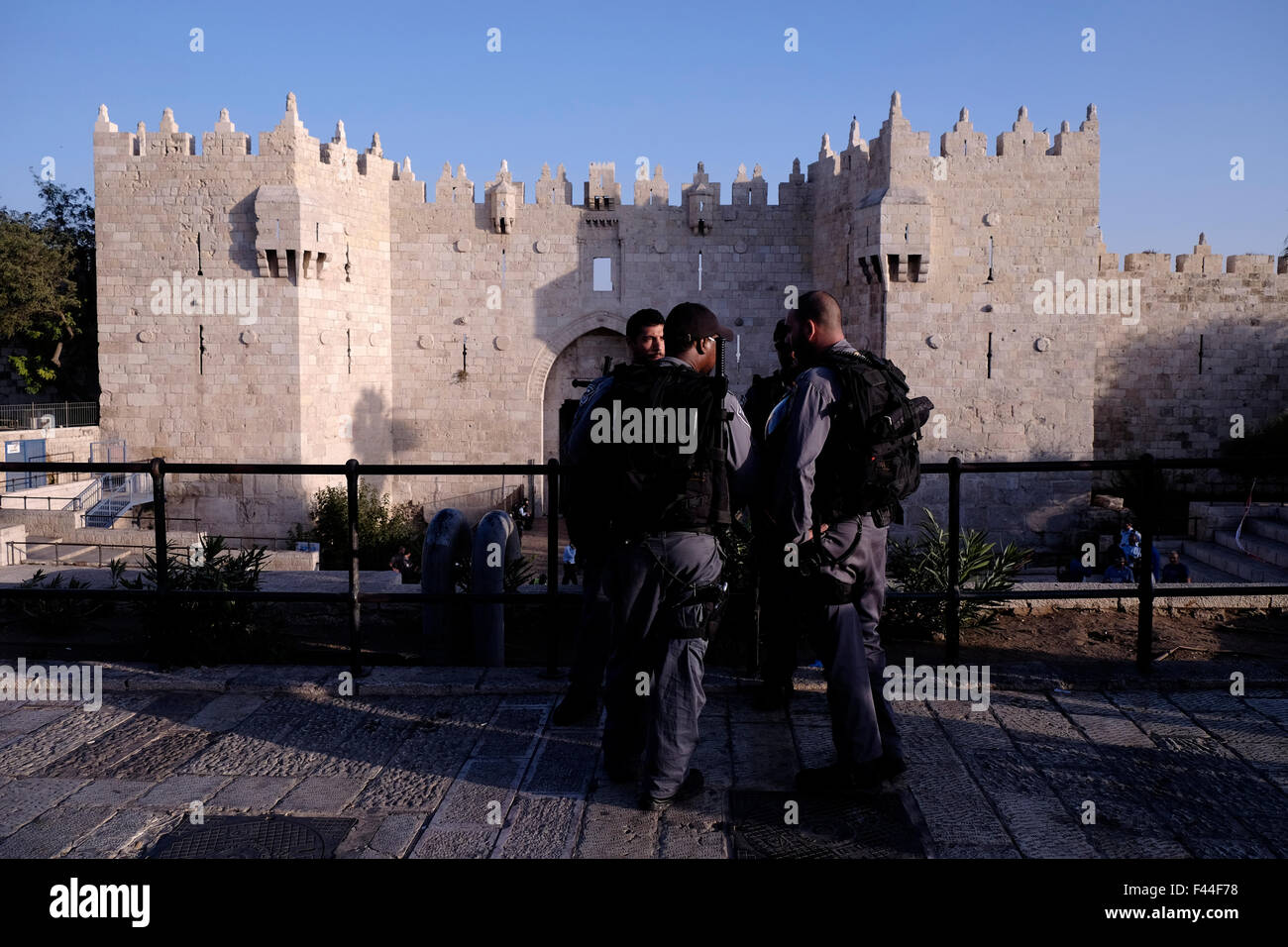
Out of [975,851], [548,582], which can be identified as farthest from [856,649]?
[548,582]

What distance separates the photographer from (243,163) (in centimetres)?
1653

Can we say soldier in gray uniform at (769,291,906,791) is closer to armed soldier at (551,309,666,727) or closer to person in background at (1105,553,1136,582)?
armed soldier at (551,309,666,727)

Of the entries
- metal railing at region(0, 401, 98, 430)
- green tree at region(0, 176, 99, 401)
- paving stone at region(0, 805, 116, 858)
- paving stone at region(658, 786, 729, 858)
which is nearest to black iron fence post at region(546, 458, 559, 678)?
paving stone at region(658, 786, 729, 858)

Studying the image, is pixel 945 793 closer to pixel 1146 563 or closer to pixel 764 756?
pixel 764 756

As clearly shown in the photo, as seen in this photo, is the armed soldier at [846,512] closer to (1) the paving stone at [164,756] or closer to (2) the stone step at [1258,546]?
(1) the paving stone at [164,756]

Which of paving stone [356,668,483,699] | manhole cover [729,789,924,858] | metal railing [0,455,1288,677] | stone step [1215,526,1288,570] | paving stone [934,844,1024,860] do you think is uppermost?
metal railing [0,455,1288,677]

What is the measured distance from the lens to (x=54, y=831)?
2.62 metres

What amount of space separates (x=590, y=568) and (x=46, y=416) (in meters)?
18.4

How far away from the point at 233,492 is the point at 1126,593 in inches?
630

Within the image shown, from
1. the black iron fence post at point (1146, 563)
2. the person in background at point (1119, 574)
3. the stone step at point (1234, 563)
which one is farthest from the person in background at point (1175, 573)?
the black iron fence post at point (1146, 563)

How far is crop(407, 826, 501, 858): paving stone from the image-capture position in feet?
8.19

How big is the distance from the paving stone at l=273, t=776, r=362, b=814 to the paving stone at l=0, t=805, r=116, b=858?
20.0 inches

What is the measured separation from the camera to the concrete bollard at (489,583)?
542 centimetres
